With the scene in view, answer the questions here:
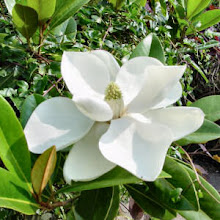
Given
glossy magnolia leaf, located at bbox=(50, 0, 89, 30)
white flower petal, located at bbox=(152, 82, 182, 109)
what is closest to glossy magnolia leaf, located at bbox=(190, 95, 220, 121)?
white flower petal, located at bbox=(152, 82, 182, 109)

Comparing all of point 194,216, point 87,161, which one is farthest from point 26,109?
point 194,216

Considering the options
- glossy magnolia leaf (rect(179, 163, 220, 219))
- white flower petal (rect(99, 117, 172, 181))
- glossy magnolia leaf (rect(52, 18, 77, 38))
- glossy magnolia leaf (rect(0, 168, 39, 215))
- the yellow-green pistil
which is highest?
the yellow-green pistil

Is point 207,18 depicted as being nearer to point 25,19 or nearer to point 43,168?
point 25,19

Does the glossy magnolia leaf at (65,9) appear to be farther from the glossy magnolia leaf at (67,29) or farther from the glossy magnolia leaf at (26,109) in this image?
the glossy magnolia leaf at (26,109)

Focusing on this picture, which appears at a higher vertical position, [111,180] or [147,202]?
[111,180]

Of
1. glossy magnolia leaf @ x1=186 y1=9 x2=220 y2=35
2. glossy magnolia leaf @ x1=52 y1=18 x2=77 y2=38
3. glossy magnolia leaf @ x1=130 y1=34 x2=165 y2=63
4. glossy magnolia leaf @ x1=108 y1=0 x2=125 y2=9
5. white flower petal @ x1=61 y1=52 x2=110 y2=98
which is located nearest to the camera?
white flower petal @ x1=61 y1=52 x2=110 y2=98

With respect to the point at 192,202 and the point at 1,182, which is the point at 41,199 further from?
the point at 192,202

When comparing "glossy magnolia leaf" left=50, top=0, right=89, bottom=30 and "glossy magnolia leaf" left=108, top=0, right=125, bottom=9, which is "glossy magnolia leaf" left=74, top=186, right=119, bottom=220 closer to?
"glossy magnolia leaf" left=50, top=0, right=89, bottom=30
